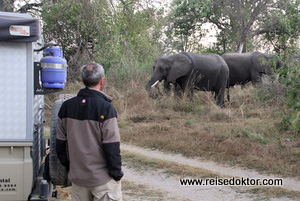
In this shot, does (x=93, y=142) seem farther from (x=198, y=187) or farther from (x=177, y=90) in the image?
(x=177, y=90)

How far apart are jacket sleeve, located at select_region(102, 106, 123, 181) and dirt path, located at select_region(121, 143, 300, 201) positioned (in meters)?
2.41

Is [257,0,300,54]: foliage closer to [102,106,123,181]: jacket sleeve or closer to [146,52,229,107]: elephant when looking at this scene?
[146,52,229,107]: elephant

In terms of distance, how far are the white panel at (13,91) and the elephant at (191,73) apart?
9.64 metres

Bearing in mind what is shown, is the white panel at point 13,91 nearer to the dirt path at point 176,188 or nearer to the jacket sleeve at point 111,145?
the jacket sleeve at point 111,145

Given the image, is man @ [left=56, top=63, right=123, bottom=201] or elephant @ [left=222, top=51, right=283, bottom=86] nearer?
man @ [left=56, top=63, right=123, bottom=201]

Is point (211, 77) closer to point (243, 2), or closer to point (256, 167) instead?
point (256, 167)

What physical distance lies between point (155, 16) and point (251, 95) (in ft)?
13.5

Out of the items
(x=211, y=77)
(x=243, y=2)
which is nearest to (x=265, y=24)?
(x=243, y=2)

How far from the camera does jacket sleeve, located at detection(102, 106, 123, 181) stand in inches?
135

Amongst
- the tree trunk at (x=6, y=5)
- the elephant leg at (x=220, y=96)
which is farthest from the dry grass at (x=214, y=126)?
the tree trunk at (x=6, y=5)

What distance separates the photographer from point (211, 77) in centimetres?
1409

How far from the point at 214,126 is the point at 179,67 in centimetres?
421

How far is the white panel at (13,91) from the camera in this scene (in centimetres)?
381

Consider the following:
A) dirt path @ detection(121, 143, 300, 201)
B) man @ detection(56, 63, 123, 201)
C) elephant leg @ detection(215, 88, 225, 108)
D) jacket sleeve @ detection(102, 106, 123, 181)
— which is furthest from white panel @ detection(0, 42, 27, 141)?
elephant leg @ detection(215, 88, 225, 108)
